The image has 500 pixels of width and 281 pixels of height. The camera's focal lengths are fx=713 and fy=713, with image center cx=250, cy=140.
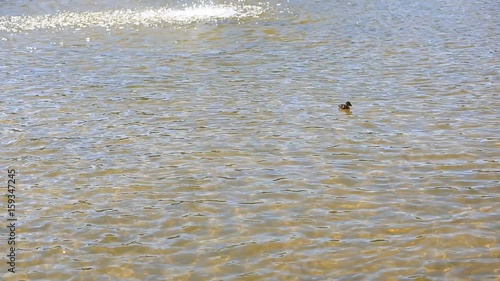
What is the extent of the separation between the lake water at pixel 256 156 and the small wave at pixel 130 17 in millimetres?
2878

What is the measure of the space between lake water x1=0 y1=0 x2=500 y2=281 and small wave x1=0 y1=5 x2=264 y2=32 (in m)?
2.88

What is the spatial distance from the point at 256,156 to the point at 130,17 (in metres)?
13.7

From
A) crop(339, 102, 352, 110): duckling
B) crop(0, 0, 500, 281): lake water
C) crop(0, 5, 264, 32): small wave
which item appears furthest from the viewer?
crop(0, 5, 264, 32): small wave

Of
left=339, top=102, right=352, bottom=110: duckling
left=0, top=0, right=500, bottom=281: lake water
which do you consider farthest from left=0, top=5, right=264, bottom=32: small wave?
left=339, top=102, right=352, bottom=110: duckling

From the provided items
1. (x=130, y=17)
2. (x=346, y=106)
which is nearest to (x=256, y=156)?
(x=346, y=106)

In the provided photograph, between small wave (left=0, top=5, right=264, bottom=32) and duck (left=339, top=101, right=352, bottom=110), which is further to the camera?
small wave (left=0, top=5, right=264, bottom=32)

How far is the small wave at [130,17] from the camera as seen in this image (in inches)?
811

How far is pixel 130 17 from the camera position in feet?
71.5

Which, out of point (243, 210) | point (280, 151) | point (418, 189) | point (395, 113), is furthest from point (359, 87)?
point (243, 210)

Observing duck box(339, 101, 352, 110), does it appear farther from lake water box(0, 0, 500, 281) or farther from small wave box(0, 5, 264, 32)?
small wave box(0, 5, 264, 32)

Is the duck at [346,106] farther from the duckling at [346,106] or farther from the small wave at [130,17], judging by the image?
the small wave at [130,17]

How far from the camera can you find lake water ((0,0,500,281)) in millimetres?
6699

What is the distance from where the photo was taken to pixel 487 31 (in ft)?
57.5

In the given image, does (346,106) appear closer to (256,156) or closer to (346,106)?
(346,106)
